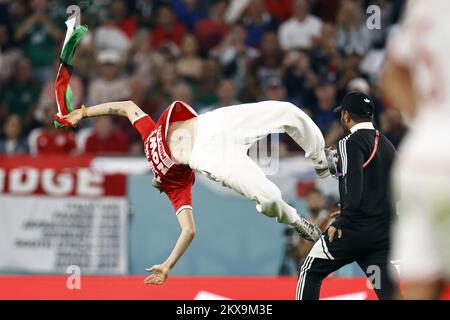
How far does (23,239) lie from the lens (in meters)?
10.8

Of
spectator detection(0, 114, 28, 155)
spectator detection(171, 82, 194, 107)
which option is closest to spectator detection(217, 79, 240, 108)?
spectator detection(171, 82, 194, 107)

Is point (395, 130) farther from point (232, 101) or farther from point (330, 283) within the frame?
point (330, 283)

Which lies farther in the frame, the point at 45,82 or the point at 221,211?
the point at 45,82

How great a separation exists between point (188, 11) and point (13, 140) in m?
3.65

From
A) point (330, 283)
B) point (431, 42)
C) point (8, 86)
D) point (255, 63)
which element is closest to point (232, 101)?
point (255, 63)

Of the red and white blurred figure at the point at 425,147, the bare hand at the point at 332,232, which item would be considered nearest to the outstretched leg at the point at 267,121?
the bare hand at the point at 332,232

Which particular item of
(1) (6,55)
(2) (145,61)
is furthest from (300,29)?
(1) (6,55)

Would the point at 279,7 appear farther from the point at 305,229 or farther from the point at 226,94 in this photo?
the point at 305,229

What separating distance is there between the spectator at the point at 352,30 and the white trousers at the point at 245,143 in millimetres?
6269

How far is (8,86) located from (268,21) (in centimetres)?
383

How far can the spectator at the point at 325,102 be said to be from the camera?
39.9 ft

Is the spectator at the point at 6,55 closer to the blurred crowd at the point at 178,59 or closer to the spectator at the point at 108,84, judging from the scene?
the blurred crowd at the point at 178,59

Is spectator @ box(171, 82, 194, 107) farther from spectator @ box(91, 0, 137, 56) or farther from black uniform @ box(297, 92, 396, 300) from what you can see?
black uniform @ box(297, 92, 396, 300)

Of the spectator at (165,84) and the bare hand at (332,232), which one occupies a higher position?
the spectator at (165,84)
